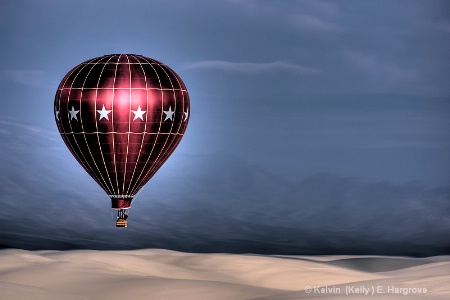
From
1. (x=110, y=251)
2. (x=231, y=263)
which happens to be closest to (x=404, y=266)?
(x=231, y=263)

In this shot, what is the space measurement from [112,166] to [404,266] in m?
17.5

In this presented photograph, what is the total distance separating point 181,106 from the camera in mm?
40656

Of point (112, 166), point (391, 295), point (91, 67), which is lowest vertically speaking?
point (391, 295)

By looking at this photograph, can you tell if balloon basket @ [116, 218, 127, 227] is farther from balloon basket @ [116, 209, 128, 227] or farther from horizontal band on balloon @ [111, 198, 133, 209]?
horizontal band on balloon @ [111, 198, 133, 209]

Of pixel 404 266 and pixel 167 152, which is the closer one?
pixel 167 152

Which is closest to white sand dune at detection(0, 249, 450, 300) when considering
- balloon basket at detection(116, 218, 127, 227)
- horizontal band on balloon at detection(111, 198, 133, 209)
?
balloon basket at detection(116, 218, 127, 227)

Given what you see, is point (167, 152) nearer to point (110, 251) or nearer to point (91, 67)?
point (91, 67)

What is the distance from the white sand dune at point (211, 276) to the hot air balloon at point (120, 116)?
4.16 m

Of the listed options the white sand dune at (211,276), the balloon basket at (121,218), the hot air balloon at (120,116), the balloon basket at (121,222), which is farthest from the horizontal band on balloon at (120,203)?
the white sand dune at (211,276)

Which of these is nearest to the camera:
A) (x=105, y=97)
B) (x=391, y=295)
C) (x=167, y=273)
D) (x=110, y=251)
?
(x=391, y=295)

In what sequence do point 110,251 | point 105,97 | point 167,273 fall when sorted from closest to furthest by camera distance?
1. point 105,97
2. point 167,273
3. point 110,251

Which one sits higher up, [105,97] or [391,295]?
[105,97]

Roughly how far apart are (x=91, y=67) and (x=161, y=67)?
219 centimetres

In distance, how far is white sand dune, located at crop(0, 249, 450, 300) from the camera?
4003cm
